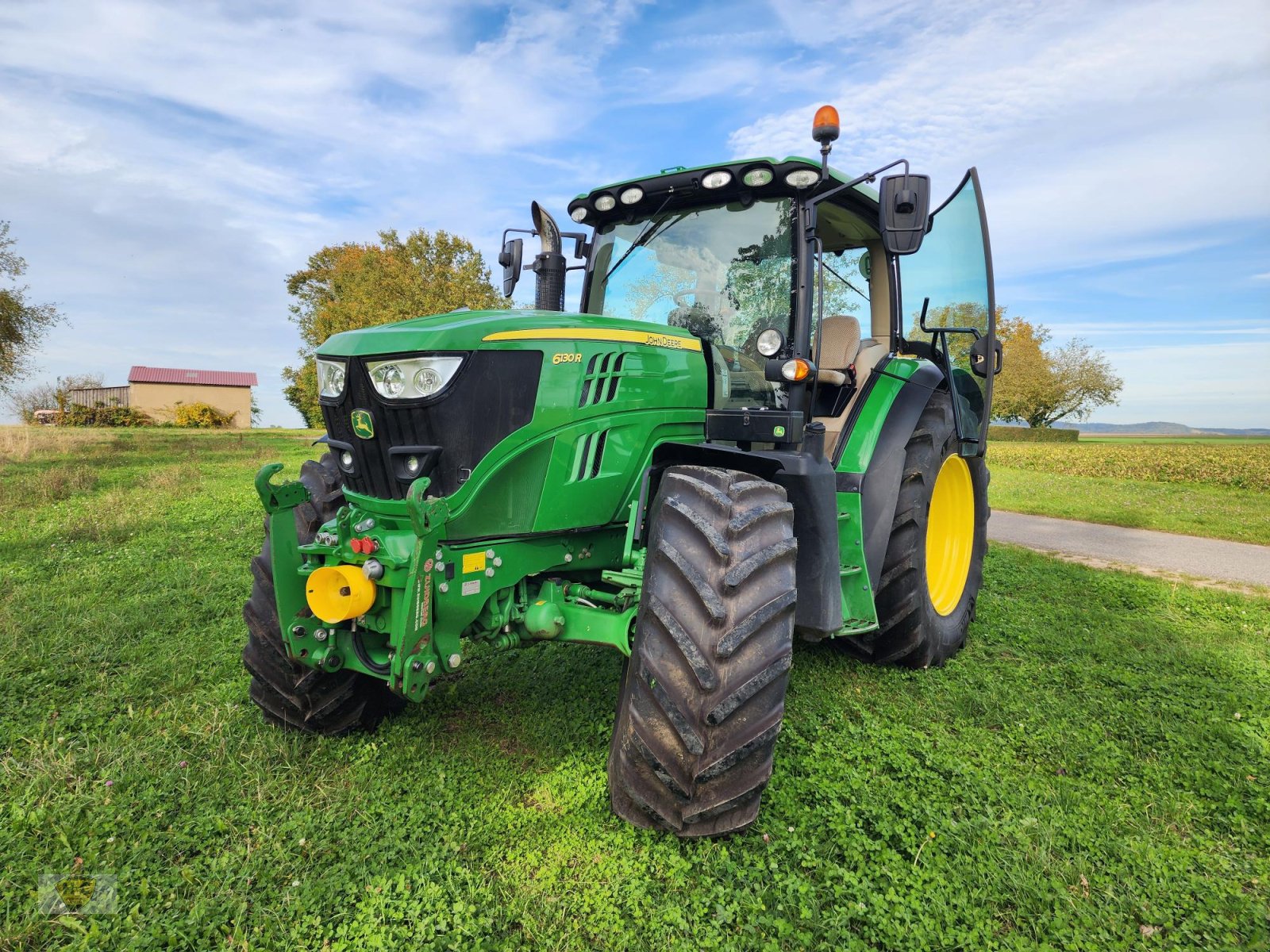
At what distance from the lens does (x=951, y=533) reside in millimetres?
4938

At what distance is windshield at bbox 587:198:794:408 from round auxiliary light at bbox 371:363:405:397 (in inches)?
58.0

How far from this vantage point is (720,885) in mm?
2367

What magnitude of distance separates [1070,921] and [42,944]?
3.11 meters

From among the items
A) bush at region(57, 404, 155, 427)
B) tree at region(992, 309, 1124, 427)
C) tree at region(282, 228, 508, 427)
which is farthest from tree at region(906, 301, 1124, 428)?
bush at region(57, 404, 155, 427)

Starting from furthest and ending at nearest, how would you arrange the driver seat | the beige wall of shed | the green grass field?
the beige wall of shed
the driver seat
the green grass field

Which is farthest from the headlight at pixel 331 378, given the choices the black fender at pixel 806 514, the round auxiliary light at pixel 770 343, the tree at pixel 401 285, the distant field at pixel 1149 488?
the tree at pixel 401 285

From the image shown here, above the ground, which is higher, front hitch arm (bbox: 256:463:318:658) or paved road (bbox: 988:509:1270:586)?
front hitch arm (bbox: 256:463:318:658)

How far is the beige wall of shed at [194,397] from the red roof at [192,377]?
54 centimetres

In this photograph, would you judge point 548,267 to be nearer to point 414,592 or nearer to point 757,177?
point 757,177

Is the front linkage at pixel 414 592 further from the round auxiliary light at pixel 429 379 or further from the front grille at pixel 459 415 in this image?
the round auxiliary light at pixel 429 379

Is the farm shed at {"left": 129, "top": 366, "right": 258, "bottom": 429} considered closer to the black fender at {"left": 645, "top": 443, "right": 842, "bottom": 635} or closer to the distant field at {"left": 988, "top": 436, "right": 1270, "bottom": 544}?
the distant field at {"left": 988, "top": 436, "right": 1270, "bottom": 544}

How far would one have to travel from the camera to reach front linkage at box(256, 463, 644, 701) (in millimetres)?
2568

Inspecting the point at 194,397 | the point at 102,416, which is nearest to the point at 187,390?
the point at 194,397

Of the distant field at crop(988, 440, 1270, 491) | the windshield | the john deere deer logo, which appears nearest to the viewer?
the john deere deer logo
